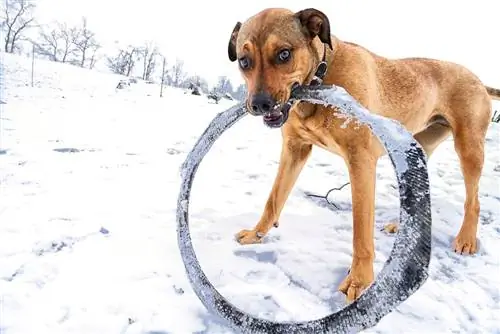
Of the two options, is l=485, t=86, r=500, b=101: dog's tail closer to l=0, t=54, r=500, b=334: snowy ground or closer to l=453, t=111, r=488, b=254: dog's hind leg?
l=453, t=111, r=488, b=254: dog's hind leg

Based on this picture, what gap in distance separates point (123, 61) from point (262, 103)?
77.8m

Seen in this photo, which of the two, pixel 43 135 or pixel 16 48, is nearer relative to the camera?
pixel 43 135

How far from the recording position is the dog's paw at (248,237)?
3.38 metres

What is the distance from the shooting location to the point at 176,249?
311 centimetres

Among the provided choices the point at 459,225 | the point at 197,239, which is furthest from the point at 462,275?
the point at 197,239

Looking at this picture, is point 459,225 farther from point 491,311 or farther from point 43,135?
point 43,135

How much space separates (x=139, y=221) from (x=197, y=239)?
62 centimetres

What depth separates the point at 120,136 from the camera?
865cm

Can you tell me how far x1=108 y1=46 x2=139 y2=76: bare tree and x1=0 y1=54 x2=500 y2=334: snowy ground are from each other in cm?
7049

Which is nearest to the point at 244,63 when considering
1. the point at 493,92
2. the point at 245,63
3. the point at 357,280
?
the point at 245,63

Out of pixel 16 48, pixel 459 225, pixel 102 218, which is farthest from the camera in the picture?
pixel 16 48

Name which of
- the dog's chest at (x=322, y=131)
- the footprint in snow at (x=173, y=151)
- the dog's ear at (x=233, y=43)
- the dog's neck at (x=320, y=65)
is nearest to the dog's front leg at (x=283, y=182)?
the dog's chest at (x=322, y=131)

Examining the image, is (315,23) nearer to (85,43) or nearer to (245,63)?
(245,63)

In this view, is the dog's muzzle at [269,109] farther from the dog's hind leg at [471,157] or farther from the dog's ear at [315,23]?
the dog's hind leg at [471,157]
